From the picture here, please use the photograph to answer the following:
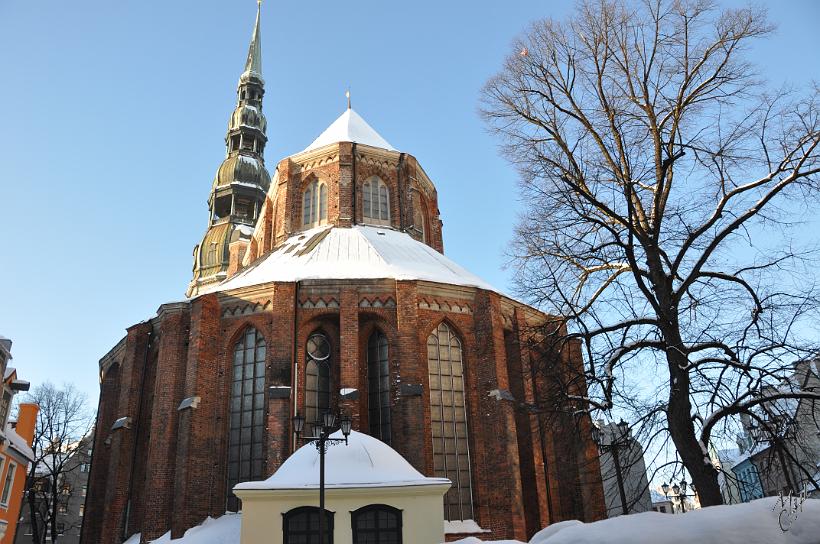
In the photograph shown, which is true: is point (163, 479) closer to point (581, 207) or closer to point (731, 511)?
point (581, 207)

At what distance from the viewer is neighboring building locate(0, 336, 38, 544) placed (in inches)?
848

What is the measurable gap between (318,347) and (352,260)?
424 centimetres

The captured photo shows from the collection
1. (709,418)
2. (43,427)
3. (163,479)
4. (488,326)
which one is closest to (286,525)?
(163,479)

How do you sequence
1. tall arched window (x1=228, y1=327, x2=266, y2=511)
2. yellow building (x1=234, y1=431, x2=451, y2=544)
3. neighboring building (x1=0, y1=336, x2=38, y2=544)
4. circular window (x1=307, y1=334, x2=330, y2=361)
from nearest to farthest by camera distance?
1. yellow building (x1=234, y1=431, x2=451, y2=544)
2. tall arched window (x1=228, y1=327, x2=266, y2=511)
3. circular window (x1=307, y1=334, x2=330, y2=361)
4. neighboring building (x1=0, y1=336, x2=38, y2=544)

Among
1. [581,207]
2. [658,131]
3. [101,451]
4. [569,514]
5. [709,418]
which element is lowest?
[569,514]

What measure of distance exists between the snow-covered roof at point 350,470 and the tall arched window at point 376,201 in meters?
14.7

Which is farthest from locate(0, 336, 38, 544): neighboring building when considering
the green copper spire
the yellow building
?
the green copper spire

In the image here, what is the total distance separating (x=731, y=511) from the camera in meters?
4.70

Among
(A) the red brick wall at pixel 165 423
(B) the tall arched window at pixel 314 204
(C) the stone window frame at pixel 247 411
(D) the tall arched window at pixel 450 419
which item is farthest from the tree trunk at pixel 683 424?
(B) the tall arched window at pixel 314 204

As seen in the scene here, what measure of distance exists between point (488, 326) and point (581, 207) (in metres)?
11.2

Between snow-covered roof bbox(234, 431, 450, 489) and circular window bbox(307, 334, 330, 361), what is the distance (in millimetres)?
4713

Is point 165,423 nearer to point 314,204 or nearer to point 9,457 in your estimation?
point 9,457

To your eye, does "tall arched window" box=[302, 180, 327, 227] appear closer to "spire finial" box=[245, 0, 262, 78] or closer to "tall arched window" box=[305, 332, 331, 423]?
"tall arched window" box=[305, 332, 331, 423]

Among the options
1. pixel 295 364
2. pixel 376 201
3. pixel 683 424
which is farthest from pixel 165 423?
pixel 683 424
